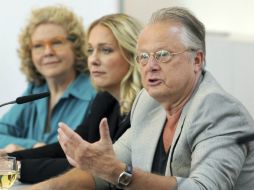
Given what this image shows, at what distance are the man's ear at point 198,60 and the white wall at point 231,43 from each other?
108cm

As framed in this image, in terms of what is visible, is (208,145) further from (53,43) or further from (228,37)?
(53,43)

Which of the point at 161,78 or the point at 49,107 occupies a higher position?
the point at 161,78

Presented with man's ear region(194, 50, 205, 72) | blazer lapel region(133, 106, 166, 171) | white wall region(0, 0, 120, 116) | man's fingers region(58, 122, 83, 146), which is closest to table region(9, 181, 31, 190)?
blazer lapel region(133, 106, 166, 171)

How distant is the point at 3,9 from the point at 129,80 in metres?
1.85

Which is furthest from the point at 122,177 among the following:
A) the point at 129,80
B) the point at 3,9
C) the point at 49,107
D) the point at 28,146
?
the point at 3,9

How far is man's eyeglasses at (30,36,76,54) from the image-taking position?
3627mm

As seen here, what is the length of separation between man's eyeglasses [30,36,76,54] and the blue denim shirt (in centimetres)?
21

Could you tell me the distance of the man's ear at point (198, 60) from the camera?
2.02 metres

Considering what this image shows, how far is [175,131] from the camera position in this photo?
1.98m

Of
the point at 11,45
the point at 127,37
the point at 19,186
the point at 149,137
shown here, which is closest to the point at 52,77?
the point at 127,37

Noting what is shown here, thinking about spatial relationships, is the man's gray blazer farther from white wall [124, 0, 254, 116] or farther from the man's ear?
white wall [124, 0, 254, 116]

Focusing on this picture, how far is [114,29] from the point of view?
2949 mm

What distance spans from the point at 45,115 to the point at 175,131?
5.49 feet

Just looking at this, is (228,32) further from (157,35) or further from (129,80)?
(157,35)
